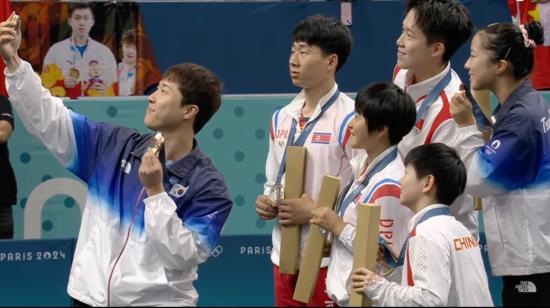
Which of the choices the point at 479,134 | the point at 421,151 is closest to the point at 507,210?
the point at 479,134

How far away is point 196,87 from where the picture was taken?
4.91 meters

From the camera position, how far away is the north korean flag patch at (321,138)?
5.39 m

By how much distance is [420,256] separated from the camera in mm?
4422

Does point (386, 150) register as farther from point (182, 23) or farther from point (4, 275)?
point (182, 23)

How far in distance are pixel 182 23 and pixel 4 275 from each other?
266cm

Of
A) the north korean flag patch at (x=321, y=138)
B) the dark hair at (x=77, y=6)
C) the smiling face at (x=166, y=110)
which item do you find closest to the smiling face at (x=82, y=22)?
the dark hair at (x=77, y=6)

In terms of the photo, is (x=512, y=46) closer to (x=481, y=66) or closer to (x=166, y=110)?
(x=481, y=66)

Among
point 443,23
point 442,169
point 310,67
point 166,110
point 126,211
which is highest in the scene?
point 443,23

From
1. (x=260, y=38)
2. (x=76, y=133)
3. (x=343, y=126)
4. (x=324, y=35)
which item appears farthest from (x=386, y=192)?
(x=260, y=38)

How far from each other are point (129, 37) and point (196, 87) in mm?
3779

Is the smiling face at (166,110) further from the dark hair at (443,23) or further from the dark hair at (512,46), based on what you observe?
the dark hair at (512,46)

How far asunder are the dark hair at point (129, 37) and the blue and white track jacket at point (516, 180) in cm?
403

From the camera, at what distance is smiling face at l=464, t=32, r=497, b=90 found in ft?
17.2

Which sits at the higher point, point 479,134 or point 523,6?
point 523,6
